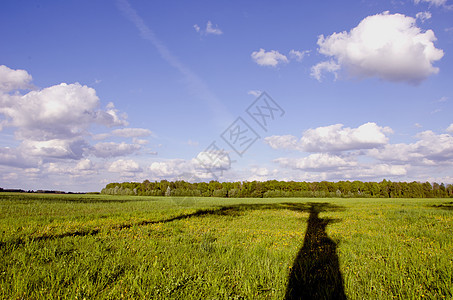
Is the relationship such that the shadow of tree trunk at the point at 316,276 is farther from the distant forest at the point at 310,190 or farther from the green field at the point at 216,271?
the distant forest at the point at 310,190

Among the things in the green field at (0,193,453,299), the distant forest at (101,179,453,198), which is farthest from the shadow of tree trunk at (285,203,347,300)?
the distant forest at (101,179,453,198)

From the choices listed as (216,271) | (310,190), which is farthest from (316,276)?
(310,190)

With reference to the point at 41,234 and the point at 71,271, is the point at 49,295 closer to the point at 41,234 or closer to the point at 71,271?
the point at 71,271

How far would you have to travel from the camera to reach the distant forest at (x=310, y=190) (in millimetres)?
100688

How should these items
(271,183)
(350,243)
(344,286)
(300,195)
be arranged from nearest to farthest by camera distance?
(344,286) < (350,243) < (300,195) < (271,183)

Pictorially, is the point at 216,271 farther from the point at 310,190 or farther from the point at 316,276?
the point at 310,190

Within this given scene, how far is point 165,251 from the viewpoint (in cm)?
647

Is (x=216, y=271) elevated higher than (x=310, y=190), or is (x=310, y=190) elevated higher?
(x=216, y=271)

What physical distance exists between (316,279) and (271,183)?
107m

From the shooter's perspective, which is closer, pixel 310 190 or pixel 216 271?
pixel 216 271

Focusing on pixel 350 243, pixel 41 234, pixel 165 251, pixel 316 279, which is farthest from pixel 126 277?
pixel 350 243

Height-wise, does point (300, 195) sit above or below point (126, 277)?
below

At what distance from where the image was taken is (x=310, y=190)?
104000mm

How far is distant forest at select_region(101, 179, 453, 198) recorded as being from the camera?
100688 mm
